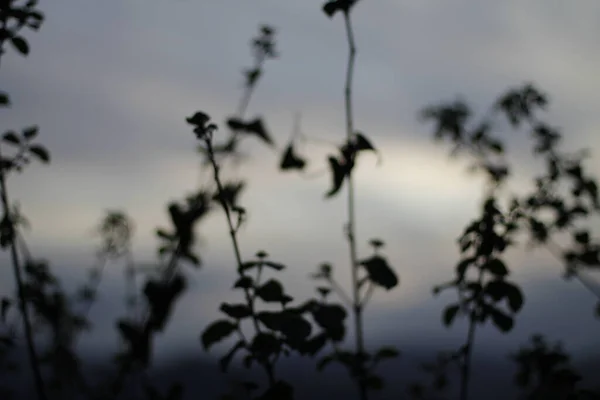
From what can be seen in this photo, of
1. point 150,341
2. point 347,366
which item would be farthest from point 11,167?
point 150,341

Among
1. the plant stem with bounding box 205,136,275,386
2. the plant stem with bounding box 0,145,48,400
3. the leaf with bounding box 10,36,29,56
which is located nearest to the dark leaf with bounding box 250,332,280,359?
the plant stem with bounding box 205,136,275,386

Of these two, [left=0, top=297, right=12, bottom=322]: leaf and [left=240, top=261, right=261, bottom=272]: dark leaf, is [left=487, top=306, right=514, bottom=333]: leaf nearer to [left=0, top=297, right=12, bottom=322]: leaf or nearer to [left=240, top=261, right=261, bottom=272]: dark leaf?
[left=240, top=261, right=261, bottom=272]: dark leaf

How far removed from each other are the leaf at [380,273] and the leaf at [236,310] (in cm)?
67

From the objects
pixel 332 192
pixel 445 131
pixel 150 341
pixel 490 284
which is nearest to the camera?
pixel 150 341

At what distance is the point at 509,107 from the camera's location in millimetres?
5223

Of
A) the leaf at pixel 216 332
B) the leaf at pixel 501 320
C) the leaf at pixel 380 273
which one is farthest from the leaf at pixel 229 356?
the leaf at pixel 501 320

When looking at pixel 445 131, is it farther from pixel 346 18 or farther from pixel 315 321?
pixel 315 321

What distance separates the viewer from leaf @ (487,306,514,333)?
10.3 feet

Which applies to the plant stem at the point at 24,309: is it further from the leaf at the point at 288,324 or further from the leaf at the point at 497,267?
the leaf at the point at 497,267

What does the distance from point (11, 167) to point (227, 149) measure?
51.9 inches

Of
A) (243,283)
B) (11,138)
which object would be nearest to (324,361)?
(243,283)

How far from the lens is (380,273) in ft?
9.66

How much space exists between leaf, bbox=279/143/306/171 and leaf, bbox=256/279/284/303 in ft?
1.61

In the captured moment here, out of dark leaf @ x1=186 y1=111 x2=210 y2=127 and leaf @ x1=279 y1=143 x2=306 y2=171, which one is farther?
leaf @ x1=279 y1=143 x2=306 y2=171
